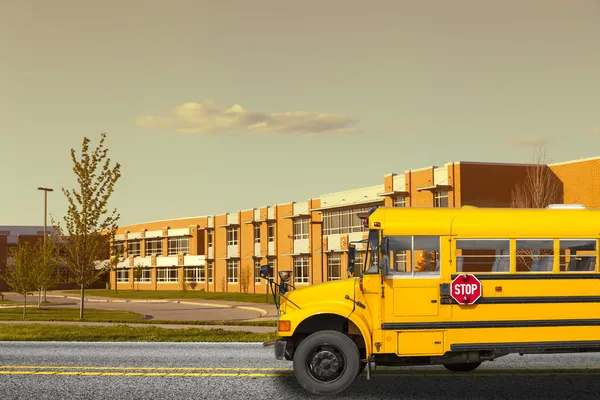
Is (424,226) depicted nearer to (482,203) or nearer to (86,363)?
(86,363)

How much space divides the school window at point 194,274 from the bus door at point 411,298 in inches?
3484

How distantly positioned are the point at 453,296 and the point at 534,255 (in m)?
1.37

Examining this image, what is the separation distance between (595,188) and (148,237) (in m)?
74.9

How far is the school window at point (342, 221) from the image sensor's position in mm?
64875

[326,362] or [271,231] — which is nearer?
[326,362]

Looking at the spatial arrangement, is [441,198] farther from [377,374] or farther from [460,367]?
Result: [377,374]

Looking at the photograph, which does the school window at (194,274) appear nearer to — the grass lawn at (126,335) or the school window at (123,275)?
the school window at (123,275)

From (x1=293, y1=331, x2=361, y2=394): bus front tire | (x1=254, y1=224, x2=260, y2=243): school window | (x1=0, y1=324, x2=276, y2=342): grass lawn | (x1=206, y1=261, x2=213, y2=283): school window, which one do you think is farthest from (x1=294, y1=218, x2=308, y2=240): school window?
(x1=293, y1=331, x2=361, y2=394): bus front tire

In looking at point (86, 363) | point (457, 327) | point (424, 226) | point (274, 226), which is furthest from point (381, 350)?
point (274, 226)

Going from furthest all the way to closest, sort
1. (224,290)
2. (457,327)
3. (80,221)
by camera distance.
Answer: (224,290)
(80,221)
(457,327)

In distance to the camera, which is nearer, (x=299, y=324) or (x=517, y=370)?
(x=299, y=324)

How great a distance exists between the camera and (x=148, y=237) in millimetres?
110125

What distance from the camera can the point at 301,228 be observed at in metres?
Result: 74.8

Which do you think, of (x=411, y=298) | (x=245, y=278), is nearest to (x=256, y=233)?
(x=245, y=278)
